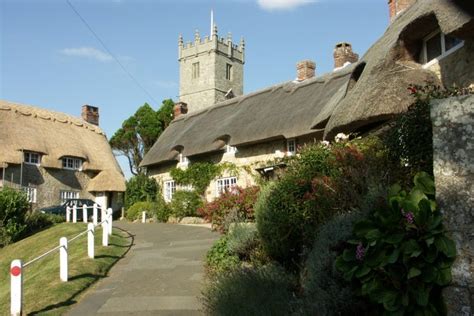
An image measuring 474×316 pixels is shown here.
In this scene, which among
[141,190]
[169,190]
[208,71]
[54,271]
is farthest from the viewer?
[208,71]

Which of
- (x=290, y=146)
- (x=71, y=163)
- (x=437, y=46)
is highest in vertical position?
(x=437, y=46)

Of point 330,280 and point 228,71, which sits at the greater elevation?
point 228,71

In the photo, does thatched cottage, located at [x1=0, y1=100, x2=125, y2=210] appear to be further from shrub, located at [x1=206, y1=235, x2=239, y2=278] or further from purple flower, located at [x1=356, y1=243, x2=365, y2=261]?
purple flower, located at [x1=356, y1=243, x2=365, y2=261]

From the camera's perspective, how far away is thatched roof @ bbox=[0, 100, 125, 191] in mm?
30594

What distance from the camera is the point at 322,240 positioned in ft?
19.0

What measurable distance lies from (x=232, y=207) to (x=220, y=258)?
2.80 m

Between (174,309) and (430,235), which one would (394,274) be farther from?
(174,309)

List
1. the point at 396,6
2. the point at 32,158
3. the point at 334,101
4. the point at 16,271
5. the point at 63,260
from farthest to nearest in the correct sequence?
the point at 32,158
the point at 396,6
the point at 334,101
the point at 63,260
the point at 16,271

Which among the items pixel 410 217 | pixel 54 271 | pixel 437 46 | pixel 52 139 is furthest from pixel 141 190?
pixel 410 217

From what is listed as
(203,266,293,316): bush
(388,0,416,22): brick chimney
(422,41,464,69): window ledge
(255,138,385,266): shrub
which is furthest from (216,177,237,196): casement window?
(203,266,293,316): bush

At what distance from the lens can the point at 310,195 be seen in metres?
7.79

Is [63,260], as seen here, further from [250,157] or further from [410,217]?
[250,157]

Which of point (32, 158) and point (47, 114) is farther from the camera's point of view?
point (47, 114)

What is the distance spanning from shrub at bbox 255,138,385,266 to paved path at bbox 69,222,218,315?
173cm
